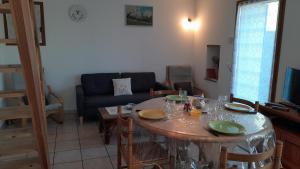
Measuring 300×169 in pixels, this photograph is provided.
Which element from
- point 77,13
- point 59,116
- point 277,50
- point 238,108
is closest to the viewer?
point 238,108

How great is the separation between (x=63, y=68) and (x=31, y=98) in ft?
9.41

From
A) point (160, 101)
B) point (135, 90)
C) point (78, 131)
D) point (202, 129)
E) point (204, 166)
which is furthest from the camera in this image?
point (135, 90)

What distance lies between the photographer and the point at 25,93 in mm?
1986

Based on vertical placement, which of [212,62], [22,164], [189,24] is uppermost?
[189,24]

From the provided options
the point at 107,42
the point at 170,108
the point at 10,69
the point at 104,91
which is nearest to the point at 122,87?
the point at 104,91

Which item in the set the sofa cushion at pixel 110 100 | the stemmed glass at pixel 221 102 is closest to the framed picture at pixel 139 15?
the sofa cushion at pixel 110 100

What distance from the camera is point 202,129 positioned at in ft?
5.94

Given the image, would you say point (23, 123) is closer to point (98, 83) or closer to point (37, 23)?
point (98, 83)

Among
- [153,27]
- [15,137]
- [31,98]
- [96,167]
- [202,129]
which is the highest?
[153,27]

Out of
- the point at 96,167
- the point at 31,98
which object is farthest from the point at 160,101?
the point at 31,98

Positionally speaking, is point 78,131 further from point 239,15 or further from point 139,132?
point 239,15

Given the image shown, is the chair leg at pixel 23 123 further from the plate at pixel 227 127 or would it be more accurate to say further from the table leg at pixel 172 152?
the plate at pixel 227 127

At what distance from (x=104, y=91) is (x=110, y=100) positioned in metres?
0.51

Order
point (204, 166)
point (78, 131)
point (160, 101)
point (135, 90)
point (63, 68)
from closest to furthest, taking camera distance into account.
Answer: point (204, 166) → point (160, 101) → point (78, 131) → point (63, 68) → point (135, 90)
